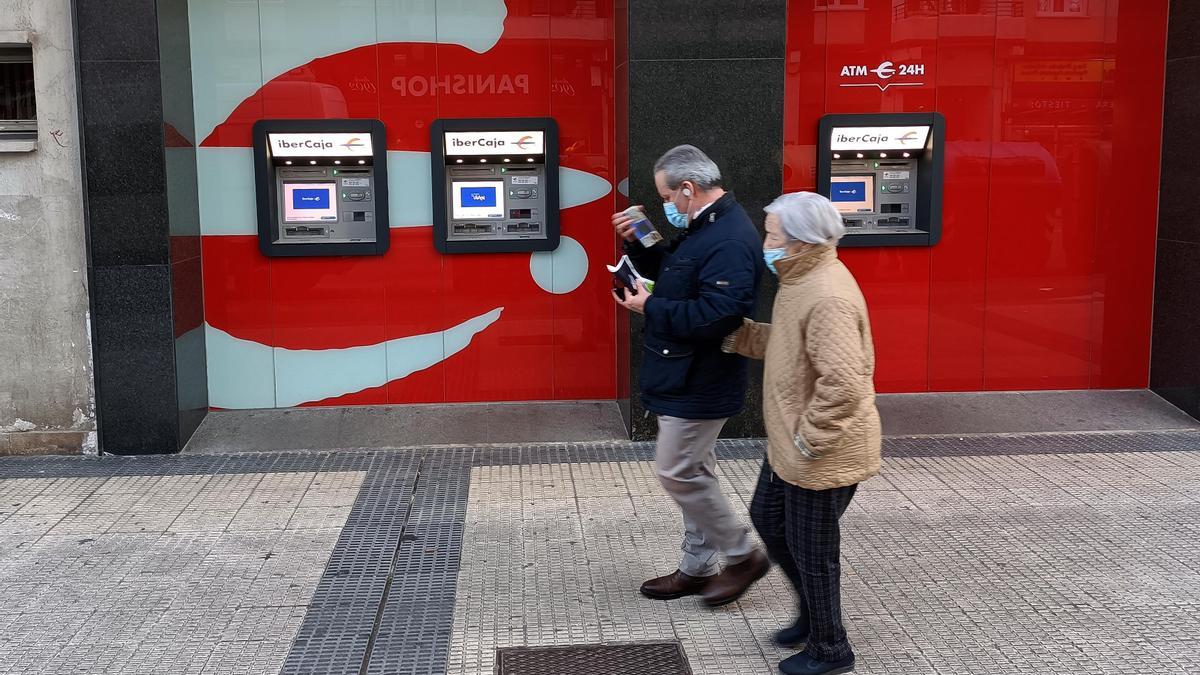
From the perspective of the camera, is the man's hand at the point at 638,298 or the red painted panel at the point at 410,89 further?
the red painted panel at the point at 410,89

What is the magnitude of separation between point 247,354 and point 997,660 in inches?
217

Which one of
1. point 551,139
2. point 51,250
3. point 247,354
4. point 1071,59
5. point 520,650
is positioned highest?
point 1071,59

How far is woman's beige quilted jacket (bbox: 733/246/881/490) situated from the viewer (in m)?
3.82

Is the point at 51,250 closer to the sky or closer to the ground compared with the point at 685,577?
closer to the sky

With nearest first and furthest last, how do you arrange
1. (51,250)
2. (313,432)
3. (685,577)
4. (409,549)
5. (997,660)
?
1. (997,660)
2. (685,577)
3. (409,549)
4. (51,250)
5. (313,432)

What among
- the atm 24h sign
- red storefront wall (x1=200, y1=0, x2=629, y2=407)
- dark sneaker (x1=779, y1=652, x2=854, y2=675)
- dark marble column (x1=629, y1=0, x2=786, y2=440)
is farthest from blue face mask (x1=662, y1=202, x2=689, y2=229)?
the atm 24h sign

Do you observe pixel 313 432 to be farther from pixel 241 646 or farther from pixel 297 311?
pixel 241 646

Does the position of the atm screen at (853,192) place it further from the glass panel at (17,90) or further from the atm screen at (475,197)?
the glass panel at (17,90)

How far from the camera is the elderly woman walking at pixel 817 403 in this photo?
383 centimetres

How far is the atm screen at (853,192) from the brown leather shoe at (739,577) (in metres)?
3.94

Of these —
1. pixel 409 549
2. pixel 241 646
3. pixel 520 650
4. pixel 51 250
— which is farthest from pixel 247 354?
pixel 520 650

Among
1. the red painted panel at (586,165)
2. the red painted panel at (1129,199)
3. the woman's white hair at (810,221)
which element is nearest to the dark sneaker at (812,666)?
the woman's white hair at (810,221)

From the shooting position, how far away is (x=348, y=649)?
4.44 meters

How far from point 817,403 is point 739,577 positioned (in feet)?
3.75
